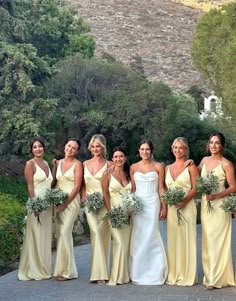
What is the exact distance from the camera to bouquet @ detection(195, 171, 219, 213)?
29.9 ft

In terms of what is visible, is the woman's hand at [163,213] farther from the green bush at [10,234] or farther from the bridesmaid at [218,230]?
the green bush at [10,234]

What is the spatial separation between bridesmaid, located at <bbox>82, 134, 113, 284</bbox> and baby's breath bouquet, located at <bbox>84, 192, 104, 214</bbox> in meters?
0.11

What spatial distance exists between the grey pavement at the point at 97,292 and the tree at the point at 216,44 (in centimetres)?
1652

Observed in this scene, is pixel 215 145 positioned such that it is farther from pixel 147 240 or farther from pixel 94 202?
pixel 94 202

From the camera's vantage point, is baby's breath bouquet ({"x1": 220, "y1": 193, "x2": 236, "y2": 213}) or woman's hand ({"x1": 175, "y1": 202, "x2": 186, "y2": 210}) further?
woman's hand ({"x1": 175, "y1": 202, "x2": 186, "y2": 210})

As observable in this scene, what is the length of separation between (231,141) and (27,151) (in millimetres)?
11066

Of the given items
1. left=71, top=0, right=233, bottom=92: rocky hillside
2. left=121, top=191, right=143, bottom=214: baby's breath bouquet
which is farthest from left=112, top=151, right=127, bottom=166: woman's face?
left=71, top=0, right=233, bottom=92: rocky hillside

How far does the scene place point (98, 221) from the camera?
9.65 meters

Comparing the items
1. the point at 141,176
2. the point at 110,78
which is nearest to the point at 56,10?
the point at 110,78

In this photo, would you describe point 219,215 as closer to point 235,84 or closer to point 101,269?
point 101,269

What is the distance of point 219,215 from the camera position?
9.25 metres

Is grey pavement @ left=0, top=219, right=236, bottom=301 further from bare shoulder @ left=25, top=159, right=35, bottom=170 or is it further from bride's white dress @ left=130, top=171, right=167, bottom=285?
bare shoulder @ left=25, top=159, right=35, bottom=170

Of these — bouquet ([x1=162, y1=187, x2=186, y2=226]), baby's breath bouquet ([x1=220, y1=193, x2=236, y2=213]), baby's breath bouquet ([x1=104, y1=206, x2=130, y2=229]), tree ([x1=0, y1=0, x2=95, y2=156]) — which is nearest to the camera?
baby's breath bouquet ([x1=220, y1=193, x2=236, y2=213])

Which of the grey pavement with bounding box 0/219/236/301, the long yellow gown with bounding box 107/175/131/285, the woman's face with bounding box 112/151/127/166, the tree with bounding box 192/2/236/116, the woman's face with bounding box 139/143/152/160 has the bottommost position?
the grey pavement with bounding box 0/219/236/301
